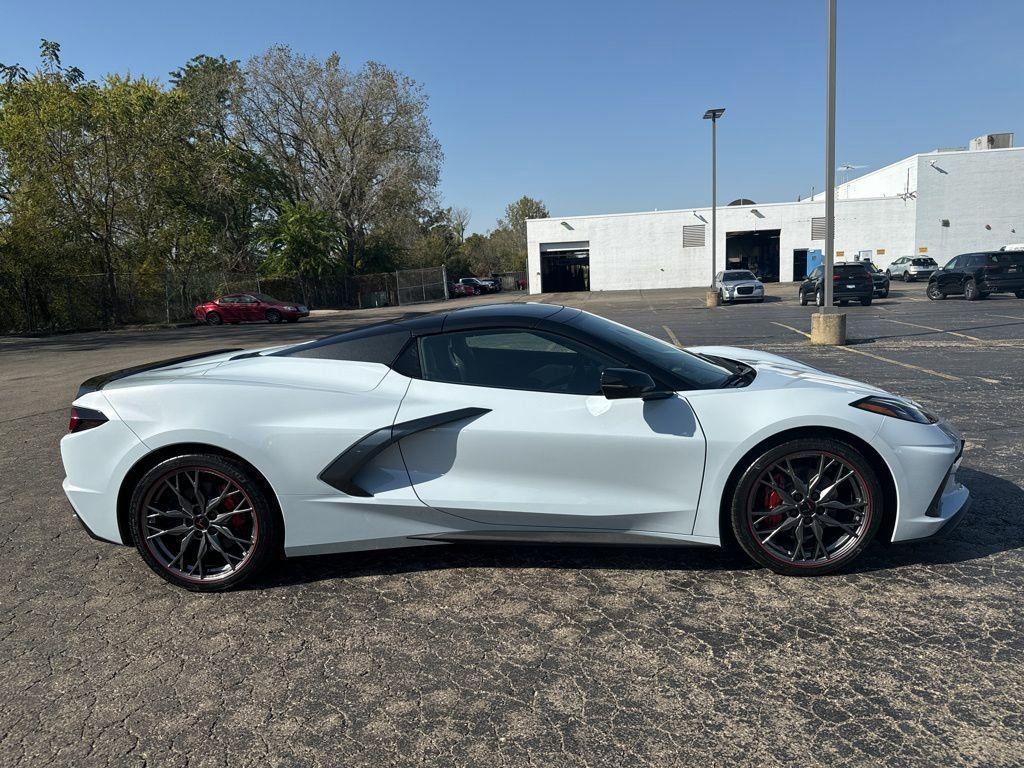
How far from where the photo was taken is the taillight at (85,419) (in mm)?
3412

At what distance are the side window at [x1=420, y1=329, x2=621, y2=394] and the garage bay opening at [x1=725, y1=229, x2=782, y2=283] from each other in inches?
2129

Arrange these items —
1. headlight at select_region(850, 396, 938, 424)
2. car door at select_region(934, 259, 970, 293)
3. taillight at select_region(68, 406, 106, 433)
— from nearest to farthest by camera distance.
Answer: headlight at select_region(850, 396, 938, 424) < taillight at select_region(68, 406, 106, 433) < car door at select_region(934, 259, 970, 293)

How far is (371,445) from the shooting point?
325cm

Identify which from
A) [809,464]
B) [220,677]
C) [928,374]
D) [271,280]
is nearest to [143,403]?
[220,677]

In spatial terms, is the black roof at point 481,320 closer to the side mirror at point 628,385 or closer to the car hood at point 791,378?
the side mirror at point 628,385

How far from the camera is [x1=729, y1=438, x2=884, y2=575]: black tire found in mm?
3127

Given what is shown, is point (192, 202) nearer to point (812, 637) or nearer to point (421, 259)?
point (421, 259)

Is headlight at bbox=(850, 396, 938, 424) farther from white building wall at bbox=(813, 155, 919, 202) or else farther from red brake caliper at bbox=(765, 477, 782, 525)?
white building wall at bbox=(813, 155, 919, 202)

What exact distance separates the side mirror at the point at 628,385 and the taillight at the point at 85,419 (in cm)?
253

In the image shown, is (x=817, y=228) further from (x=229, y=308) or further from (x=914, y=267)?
(x=229, y=308)

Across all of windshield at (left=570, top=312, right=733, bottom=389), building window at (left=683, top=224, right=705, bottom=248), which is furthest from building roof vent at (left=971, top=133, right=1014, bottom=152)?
windshield at (left=570, top=312, right=733, bottom=389)

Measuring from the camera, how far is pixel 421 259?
70750mm

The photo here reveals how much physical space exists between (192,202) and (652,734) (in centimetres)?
4369

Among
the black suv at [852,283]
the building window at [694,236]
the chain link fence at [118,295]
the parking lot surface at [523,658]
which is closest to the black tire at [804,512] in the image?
the parking lot surface at [523,658]
